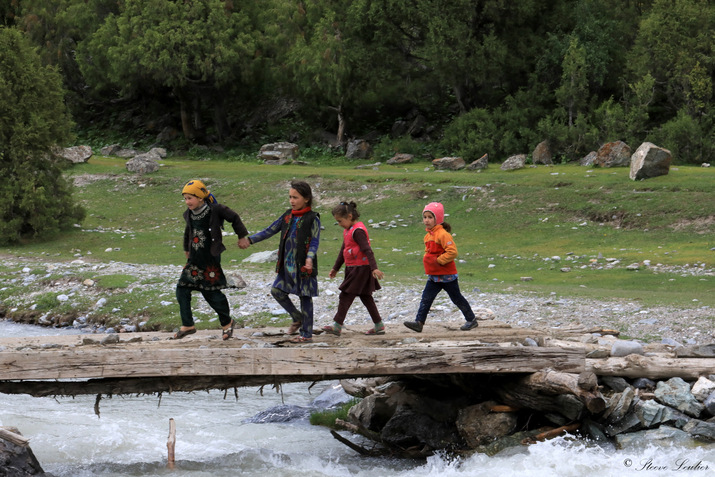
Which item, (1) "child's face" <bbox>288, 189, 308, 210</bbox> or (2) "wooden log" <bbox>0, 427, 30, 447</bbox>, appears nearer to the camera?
(2) "wooden log" <bbox>0, 427, 30, 447</bbox>

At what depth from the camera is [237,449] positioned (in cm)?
1021

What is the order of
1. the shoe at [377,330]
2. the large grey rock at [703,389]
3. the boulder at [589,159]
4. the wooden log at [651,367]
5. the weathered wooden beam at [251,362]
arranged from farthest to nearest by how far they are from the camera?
the boulder at [589,159], the shoe at [377,330], the wooden log at [651,367], the large grey rock at [703,389], the weathered wooden beam at [251,362]

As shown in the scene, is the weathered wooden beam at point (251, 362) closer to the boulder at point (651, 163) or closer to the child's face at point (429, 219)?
the child's face at point (429, 219)

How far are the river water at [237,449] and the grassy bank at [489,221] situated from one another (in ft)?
20.4

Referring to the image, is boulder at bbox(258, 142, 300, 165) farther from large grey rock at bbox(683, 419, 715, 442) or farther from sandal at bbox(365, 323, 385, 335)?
large grey rock at bbox(683, 419, 715, 442)

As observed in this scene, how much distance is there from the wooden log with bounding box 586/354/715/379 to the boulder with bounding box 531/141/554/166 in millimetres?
25283

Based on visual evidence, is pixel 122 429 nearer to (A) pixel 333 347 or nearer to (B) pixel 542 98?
(A) pixel 333 347

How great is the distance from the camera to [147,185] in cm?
3256

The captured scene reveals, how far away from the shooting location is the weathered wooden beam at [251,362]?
28.1 feet

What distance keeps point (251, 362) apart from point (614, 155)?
82.7 feet

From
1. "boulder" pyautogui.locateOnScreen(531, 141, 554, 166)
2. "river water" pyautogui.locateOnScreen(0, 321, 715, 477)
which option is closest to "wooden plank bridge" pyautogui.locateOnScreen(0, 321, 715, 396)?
"river water" pyautogui.locateOnScreen(0, 321, 715, 477)

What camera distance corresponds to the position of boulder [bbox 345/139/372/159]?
131 ft

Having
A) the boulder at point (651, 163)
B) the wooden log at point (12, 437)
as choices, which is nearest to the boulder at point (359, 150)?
the boulder at point (651, 163)

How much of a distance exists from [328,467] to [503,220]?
52.8 feet
